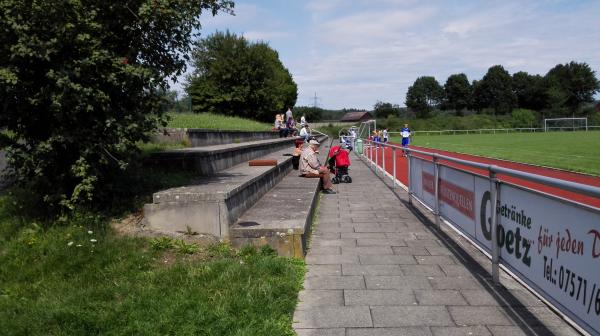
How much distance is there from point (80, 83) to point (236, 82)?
125ft

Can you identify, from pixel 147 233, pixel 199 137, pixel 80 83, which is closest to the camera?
pixel 80 83

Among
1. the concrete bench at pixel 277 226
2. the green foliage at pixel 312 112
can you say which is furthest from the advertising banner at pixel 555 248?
the green foliage at pixel 312 112

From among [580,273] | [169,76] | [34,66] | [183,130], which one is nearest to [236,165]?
[183,130]

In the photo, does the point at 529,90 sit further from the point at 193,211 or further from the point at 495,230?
the point at 193,211

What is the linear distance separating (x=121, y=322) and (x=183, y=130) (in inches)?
337

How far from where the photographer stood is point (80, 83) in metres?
5.52

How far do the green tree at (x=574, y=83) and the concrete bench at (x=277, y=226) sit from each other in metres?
124

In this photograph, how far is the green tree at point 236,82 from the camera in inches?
1662

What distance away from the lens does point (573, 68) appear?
12294 cm

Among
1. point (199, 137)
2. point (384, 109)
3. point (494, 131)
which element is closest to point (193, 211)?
point (199, 137)

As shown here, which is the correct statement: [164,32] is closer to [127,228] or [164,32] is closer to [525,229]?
[127,228]

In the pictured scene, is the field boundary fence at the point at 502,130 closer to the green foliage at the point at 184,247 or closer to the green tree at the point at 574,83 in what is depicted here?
the green tree at the point at 574,83

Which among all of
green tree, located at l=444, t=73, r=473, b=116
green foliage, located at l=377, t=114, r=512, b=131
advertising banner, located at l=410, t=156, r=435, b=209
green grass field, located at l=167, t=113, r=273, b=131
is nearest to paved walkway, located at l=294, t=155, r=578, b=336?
advertising banner, located at l=410, t=156, r=435, b=209

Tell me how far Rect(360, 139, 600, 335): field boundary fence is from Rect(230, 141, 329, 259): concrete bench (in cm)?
196
